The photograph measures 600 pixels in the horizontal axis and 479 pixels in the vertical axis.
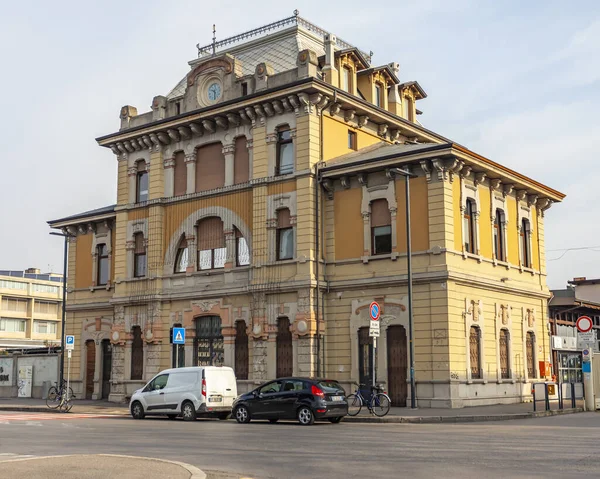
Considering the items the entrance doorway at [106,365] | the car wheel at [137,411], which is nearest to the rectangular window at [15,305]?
the entrance doorway at [106,365]

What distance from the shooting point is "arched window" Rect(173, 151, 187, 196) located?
37.6m

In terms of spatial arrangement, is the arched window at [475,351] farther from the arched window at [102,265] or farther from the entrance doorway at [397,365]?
the arched window at [102,265]

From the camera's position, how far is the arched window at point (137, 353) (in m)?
37.8

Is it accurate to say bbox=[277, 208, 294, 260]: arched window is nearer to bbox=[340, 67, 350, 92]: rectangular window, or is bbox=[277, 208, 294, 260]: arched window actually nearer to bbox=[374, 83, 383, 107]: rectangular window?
bbox=[340, 67, 350, 92]: rectangular window

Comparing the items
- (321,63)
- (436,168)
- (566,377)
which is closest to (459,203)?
(436,168)

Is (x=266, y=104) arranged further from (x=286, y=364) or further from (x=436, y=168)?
(x=286, y=364)

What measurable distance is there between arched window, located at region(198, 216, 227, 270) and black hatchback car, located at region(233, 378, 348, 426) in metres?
11.9

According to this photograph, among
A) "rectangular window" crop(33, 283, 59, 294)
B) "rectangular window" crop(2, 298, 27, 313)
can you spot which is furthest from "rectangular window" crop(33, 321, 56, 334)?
"rectangular window" crop(33, 283, 59, 294)

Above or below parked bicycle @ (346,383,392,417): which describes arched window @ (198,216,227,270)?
above

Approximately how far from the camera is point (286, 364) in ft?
107

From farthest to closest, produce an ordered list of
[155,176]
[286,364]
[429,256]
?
[155,176], [286,364], [429,256]

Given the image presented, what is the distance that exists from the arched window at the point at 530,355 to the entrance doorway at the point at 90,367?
21.6 metres

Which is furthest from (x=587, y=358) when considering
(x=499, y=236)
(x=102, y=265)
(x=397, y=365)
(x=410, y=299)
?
(x=102, y=265)

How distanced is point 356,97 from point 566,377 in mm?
18635
